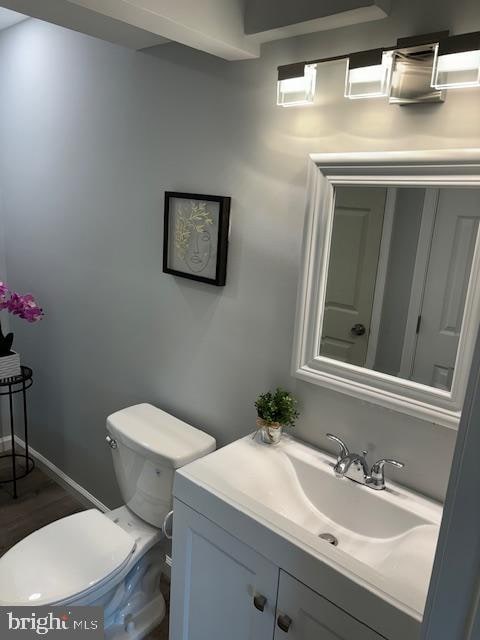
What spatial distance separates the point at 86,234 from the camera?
7.45 ft

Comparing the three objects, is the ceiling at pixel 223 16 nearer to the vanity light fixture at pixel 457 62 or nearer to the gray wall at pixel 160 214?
the gray wall at pixel 160 214

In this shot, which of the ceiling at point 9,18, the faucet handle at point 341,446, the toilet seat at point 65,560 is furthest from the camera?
the ceiling at point 9,18

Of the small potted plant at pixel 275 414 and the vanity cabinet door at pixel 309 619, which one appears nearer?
the vanity cabinet door at pixel 309 619

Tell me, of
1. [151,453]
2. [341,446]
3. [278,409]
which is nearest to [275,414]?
[278,409]

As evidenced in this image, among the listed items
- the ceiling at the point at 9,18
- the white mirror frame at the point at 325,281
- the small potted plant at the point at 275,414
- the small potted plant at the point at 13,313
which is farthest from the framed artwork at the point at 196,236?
the ceiling at the point at 9,18

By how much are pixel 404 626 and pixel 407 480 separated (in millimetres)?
471

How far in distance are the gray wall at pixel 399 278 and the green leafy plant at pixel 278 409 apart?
1.04 ft

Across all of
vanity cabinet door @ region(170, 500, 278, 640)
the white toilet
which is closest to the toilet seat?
the white toilet

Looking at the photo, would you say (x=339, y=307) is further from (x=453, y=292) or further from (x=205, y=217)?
(x=205, y=217)

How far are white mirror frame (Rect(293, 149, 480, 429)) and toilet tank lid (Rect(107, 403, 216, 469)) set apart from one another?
494 millimetres

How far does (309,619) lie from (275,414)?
570 millimetres

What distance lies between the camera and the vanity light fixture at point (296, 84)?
52.9 inches

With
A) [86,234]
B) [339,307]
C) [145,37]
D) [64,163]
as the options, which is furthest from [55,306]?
[339,307]

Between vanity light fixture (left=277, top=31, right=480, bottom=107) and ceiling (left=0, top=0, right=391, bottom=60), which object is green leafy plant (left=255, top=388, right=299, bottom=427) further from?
ceiling (left=0, top=0, right=391, bottom=60)
